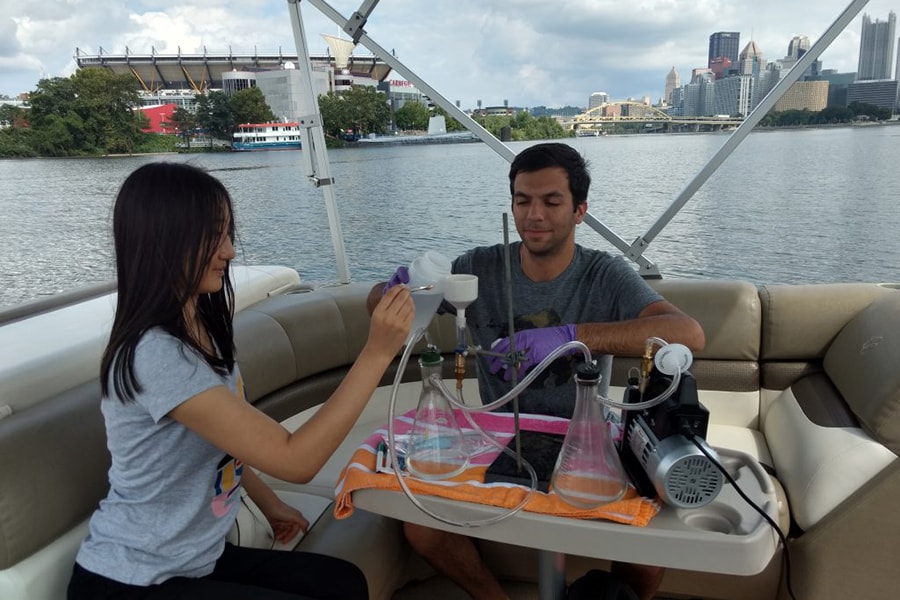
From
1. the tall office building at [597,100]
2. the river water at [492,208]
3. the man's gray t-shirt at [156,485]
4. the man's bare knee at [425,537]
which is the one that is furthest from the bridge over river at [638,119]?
the man's gray t-shirt at [156,485]

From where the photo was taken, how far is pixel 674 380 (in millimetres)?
1068

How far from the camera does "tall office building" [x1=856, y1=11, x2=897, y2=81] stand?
3.84m

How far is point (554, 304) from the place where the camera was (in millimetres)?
1816

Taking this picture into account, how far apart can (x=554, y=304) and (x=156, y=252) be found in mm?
1107

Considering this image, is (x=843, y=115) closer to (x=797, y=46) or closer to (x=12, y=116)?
(x=797, y=46)

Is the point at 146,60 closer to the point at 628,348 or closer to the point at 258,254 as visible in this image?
the point at 258,254

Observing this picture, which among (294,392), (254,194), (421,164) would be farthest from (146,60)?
(294,392)

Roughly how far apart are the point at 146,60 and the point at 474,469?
7612 millimetres

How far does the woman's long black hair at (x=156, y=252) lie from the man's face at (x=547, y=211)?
95cm

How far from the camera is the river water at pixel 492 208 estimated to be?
5.64 metres

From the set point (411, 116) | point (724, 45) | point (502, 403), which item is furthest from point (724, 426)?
point (411, 116)

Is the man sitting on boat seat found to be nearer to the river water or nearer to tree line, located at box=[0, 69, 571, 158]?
the river water

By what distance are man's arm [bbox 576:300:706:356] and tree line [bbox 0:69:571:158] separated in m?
3.25

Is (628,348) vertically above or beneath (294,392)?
above
